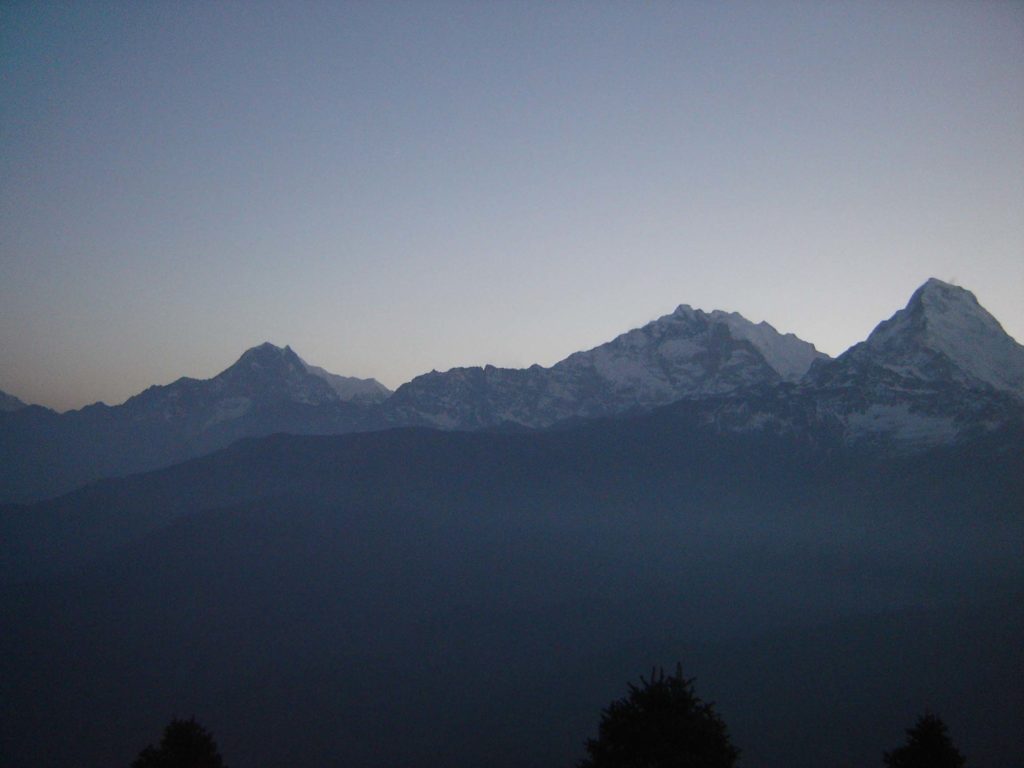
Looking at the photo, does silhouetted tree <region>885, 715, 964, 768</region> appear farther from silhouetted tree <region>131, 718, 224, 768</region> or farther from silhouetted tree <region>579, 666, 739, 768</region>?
silhouetted tree <region>131, 718, 224, 768</region>

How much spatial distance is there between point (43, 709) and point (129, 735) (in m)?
34.7

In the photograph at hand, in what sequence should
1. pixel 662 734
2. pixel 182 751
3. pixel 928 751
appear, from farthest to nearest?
pixel 928 751 → pixel 182 751 → pixel 662 734

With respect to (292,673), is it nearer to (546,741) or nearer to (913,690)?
(546,741)

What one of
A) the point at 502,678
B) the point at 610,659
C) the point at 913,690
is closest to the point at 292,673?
the point at 502,678

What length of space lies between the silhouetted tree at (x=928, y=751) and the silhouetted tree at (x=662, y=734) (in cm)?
834

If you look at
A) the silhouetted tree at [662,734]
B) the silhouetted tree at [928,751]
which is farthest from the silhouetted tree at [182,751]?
the silhouetted tree at [928,751]

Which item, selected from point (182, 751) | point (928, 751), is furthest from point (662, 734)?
point (182, 751)

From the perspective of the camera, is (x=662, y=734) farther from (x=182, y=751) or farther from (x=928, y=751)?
(x=182, y=751)

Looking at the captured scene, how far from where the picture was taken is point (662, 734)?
1838 cm

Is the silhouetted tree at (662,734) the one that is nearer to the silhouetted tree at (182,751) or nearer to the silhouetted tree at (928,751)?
the silhouetted tree at (928,751)

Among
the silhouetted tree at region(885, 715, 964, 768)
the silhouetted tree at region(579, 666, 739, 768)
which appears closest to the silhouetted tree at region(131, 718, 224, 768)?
the silhouetted tree at region(579, 666, 739, 768)

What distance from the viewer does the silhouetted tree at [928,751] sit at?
76.2 ft

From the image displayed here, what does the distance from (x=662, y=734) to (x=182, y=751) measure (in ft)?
42.4

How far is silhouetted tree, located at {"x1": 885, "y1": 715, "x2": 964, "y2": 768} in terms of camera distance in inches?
914
